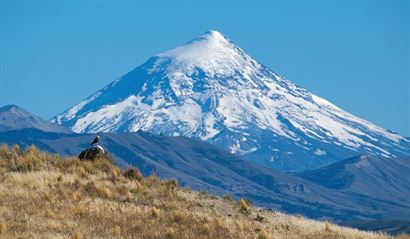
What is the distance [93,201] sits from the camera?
103 ft

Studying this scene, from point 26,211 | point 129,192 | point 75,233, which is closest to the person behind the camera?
point 75,233

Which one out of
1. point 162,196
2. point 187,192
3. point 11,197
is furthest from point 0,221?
point 187,192

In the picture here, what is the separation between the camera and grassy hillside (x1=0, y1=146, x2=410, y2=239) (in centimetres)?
2739

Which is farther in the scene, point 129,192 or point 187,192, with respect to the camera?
point 187,192

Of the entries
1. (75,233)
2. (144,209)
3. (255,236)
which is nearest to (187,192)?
(144,209)

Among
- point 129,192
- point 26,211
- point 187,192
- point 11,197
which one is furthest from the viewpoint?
point 187,192

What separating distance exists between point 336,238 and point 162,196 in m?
7.10

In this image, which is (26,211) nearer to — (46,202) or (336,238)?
(46,202)

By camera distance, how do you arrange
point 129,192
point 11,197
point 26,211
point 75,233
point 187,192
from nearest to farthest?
point 75,233, point 26,211, point 11,197, point 129,192, point 187,192

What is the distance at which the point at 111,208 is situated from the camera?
100.0 feet

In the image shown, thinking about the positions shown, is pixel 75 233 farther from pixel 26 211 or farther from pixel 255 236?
pixel 255 236

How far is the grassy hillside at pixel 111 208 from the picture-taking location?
1078 inches

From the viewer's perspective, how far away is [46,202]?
30.1m

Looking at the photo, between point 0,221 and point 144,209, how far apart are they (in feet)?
20.7
